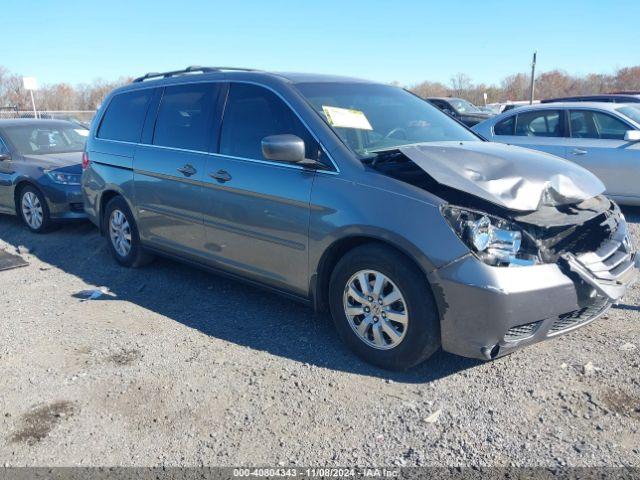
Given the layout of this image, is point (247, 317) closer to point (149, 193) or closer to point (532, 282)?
point (149, 193)

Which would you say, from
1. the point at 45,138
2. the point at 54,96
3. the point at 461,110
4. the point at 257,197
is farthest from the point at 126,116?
the point at 54,96

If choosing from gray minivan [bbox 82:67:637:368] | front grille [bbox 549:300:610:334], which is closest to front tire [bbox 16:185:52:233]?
gray minivan [bbox 82:67:637:368]

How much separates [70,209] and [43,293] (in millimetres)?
2403

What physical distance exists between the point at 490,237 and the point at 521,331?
58 centimetres

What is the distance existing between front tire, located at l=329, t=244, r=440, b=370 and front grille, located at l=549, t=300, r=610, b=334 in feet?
2.42

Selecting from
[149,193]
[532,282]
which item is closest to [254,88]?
[149,193]

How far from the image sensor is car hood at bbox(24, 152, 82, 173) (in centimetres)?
771

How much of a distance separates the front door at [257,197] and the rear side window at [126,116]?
1.44 meters

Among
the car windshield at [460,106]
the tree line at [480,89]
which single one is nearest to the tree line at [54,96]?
the tree line at [480,89]

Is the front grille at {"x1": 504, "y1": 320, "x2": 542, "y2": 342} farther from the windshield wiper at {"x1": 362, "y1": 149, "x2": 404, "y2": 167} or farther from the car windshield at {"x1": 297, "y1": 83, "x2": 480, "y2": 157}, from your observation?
the car windshield at {"x1": 297, "y1": 83, "x2": 480, "y2": 157}

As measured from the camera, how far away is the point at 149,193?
5348mm

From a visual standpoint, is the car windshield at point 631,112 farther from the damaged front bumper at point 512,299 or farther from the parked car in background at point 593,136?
the damaged front bumper at point 512,299

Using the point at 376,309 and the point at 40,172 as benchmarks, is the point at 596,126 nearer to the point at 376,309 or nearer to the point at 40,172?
the point at 376,309

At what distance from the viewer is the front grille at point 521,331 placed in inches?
127
